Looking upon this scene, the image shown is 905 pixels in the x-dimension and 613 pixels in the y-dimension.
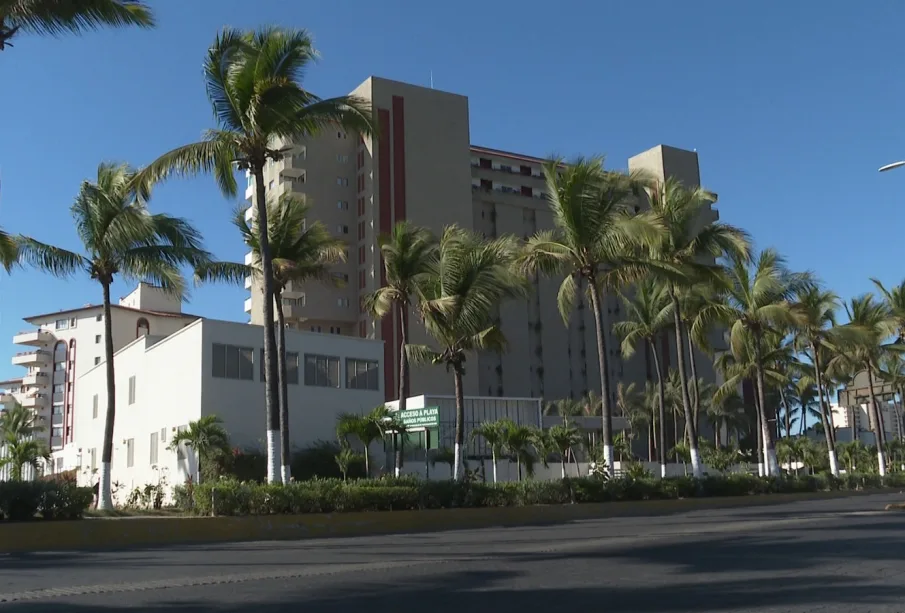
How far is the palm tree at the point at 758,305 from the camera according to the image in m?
33.8

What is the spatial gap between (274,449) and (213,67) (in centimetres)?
864

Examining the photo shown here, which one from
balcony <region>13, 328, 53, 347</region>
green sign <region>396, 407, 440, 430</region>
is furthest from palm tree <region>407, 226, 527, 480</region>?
balcony <region>13, 328, 53, 347</region>

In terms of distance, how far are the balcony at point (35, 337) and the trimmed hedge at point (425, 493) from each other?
9007cm

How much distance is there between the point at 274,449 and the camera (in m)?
20.4

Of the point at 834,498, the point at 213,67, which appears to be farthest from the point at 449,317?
the point at 834,498

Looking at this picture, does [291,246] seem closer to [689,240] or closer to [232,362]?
[232,362]

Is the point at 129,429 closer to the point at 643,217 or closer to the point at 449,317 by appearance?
the point at 449,317

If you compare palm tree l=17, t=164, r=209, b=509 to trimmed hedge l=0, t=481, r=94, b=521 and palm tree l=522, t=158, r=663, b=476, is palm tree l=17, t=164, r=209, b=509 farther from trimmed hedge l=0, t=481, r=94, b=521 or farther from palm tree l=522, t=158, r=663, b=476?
palm tree l=522, t=158, r=663, b=476

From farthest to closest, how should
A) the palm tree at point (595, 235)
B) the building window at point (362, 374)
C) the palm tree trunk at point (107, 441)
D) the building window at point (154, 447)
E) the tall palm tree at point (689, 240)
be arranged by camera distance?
1. the building window at point (362, 374)
2. the building window at point (154, 447)
3. the tall palm tree at point (689, 240)
4. the palm tree at point (595, 235)
5. the palm tree trunk at point (107, 441)

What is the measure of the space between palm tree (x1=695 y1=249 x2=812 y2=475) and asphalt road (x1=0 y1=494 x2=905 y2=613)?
17.3 metres

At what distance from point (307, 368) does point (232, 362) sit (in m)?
3.21

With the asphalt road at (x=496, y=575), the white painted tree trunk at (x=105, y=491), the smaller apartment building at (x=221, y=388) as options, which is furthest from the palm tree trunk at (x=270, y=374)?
the smaller apartment building at (x=221, y=388)

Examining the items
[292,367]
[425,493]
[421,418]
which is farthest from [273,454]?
[292,367]

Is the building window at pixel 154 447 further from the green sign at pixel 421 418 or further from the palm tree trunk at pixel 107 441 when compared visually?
the green sign at pixel 421 418
